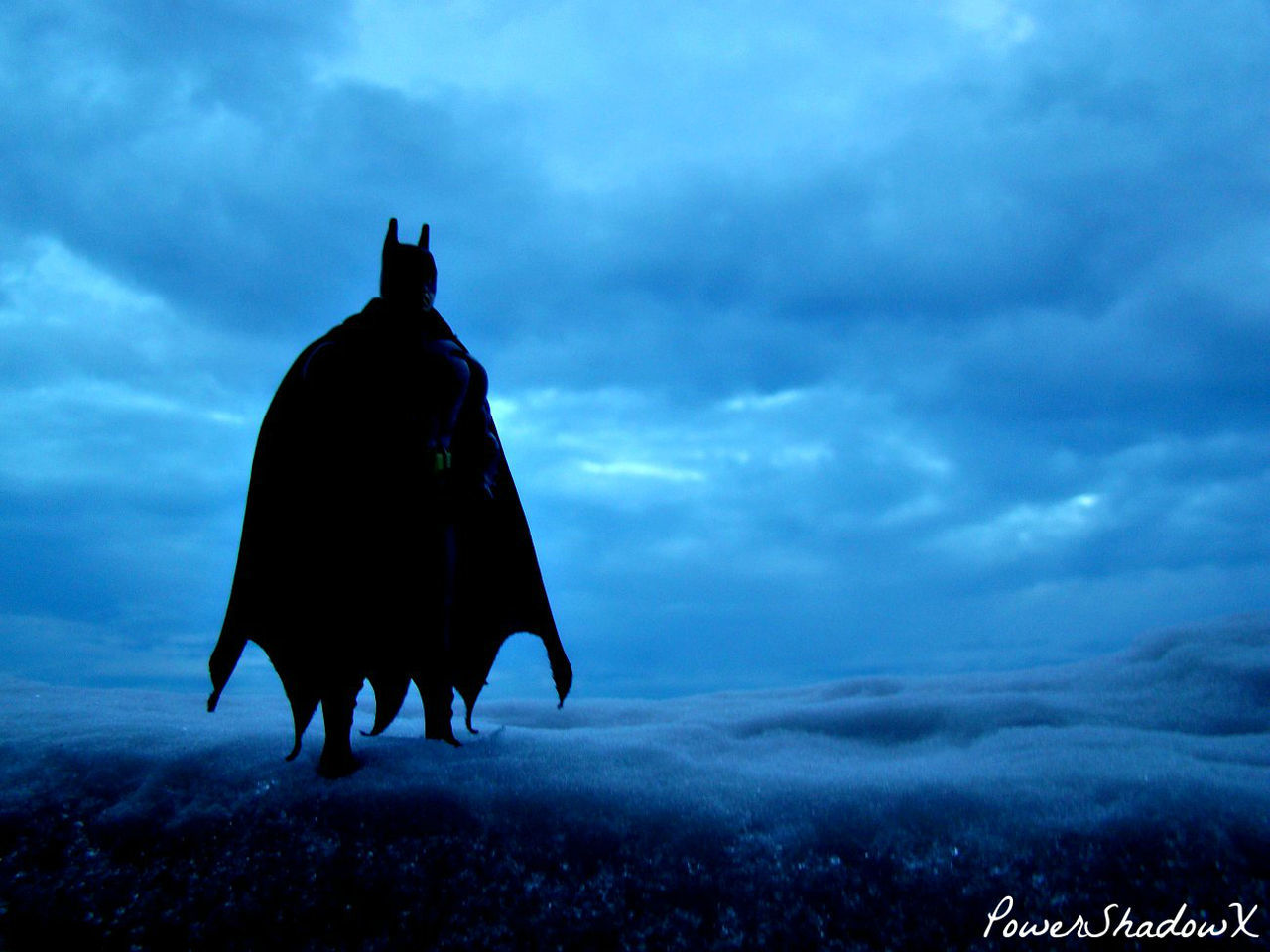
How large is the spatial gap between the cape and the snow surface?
34 cm

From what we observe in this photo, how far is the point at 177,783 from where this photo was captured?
2797 millimetres

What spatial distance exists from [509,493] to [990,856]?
247 cm

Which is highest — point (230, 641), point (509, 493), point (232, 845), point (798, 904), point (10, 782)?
point (509, 493)

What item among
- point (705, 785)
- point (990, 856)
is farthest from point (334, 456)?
point (990, 856)

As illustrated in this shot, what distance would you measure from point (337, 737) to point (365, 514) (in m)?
0.86

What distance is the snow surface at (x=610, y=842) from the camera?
7.07 feet

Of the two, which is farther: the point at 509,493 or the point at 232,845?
the point at 509,493

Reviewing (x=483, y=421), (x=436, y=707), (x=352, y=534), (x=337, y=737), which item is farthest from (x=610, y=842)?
(x=483, y=421)

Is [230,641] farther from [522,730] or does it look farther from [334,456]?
[522,730]

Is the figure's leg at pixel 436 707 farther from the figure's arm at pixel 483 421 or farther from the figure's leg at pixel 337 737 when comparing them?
the figure's arm at pixel 483 421

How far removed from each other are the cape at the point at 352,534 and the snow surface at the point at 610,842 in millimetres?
339

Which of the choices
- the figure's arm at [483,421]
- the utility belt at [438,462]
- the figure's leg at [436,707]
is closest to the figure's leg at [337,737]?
the figure's leg at [436,707]

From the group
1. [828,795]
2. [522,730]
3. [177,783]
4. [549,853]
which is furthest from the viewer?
[522,730]

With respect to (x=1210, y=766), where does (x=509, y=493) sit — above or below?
above
